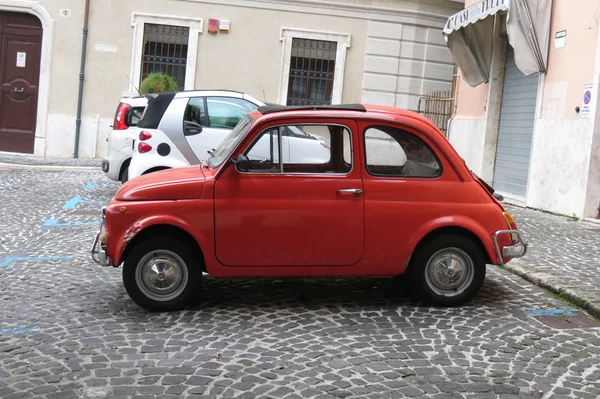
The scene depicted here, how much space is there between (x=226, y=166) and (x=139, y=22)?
14.6 meters

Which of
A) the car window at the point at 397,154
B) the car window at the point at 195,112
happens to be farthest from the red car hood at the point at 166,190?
the car window at the point at 195,112

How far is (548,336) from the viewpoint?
5.68m

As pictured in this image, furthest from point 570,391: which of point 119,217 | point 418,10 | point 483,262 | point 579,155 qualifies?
point 418,10

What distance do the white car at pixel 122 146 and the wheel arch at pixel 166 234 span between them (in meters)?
6.39

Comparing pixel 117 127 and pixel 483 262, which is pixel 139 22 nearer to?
pixel 117 127

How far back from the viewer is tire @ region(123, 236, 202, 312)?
6.00m

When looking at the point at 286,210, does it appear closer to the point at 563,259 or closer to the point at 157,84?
the point at 563,259

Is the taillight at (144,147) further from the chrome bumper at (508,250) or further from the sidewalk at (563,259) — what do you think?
the chrome bumper at (508,250)

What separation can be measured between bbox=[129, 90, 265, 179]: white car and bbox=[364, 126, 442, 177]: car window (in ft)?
15.0

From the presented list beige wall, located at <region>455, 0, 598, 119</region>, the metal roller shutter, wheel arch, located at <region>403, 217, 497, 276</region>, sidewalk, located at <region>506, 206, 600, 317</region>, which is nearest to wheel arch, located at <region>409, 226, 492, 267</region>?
wheel arch, located at <region>403, 217, 497, 276</region>

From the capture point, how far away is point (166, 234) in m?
6.07

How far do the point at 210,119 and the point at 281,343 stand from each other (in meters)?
6.07

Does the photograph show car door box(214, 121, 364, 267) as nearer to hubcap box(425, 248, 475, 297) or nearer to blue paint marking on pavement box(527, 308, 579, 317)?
hubcap box(425, 248, 475, 297)

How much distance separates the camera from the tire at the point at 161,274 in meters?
6.00
